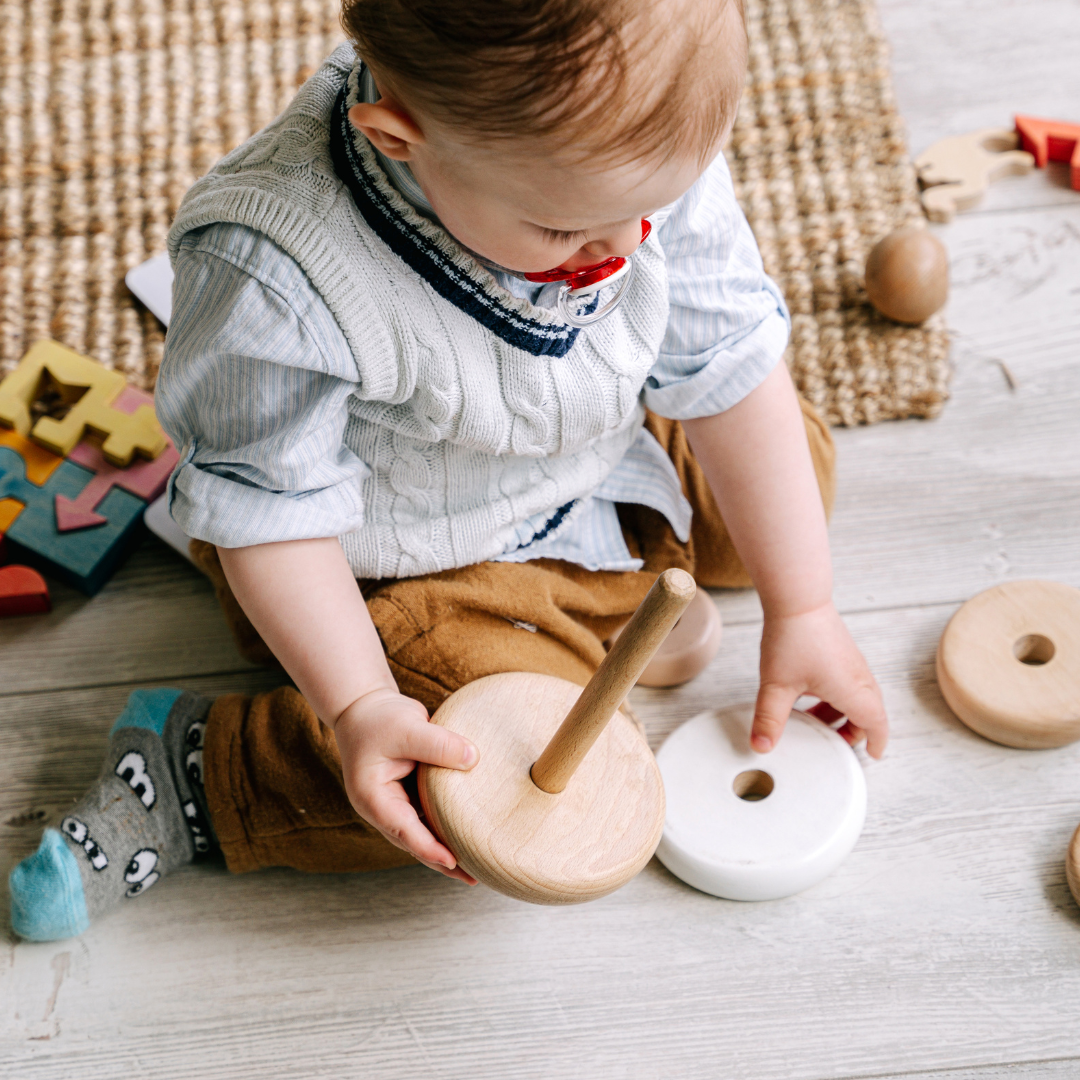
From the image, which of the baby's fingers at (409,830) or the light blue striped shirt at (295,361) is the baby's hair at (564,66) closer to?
the light blue striped shirt at (295,361)

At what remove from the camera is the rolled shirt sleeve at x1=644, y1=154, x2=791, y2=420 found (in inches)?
21.9

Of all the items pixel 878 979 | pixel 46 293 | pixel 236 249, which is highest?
pixel 236 249

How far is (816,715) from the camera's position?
661 millimetres

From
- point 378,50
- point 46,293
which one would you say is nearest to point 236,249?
point 378,50

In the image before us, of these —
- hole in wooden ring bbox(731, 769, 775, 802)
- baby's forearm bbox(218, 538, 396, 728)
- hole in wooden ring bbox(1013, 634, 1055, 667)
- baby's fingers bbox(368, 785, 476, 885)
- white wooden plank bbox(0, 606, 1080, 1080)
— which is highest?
baby's forearm bbox(218, 538, 396, 728)

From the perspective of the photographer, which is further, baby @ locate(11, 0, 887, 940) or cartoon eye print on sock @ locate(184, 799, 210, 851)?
cartoon eye print on sock @ locate(184, 799, 210, 851)

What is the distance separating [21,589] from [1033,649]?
0.64m

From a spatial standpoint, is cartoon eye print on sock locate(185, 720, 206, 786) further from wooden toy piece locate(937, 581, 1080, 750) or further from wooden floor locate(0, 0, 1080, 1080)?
wooden toy piece locate(937, 581, 1080, 750)

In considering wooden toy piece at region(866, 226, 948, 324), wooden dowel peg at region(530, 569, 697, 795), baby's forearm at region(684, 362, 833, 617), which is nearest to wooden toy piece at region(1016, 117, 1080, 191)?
wooden toy piece at region(866, 226, 948, 324)

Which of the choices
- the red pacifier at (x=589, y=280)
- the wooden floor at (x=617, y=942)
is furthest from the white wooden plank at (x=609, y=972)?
the red pacifier at (x=589, y=280)

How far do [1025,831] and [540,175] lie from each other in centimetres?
48

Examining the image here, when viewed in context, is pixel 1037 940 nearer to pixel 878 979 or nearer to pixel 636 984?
pixel 878 979

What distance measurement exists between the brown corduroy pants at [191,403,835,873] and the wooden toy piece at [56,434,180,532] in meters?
0.13

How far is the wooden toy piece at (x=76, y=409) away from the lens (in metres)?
0.74
